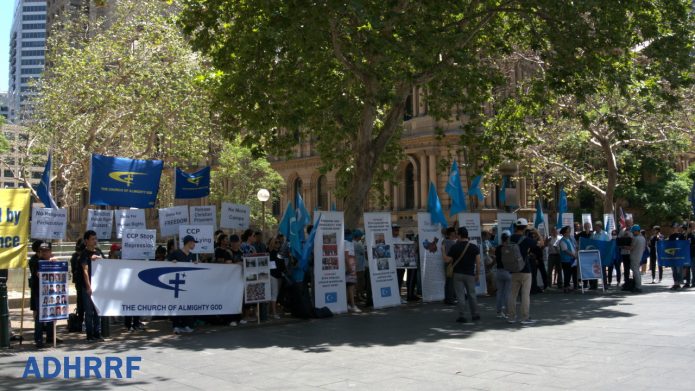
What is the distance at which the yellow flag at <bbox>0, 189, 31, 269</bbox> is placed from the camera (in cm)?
1106

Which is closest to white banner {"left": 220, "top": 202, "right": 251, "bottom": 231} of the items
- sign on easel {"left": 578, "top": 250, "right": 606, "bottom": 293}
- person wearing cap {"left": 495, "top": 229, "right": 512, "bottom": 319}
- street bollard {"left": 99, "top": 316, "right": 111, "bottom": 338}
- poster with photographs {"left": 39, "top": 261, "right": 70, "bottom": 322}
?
street bollard {"left": 99, "top": 316, "right": 111, "bottom": 338}

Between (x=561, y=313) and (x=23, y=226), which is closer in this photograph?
(x=23, y=226)

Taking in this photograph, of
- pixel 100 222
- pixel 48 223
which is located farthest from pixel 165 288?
pixel 100 222

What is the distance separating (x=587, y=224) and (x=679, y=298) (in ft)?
15.5

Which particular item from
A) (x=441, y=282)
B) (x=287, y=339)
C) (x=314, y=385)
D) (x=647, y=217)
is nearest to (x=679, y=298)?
(x=441, y=282)

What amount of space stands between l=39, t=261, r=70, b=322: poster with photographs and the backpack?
25.7ft

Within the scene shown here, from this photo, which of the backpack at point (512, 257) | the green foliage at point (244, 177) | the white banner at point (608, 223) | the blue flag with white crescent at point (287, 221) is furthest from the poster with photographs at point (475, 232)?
the green foliage at point (244, 177)

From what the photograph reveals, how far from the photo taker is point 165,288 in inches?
491

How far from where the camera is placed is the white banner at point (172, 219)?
1623cm

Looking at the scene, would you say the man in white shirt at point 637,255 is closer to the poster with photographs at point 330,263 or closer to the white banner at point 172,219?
the poster with photographs at point 330,263

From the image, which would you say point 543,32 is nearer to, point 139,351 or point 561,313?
point 561,313

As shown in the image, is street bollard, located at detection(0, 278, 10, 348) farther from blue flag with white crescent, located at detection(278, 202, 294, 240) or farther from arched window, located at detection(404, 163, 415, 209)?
arched window, located at detection(404, 163, 415, 209)

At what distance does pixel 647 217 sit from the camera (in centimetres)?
4303

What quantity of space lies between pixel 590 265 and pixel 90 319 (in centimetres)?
1313
